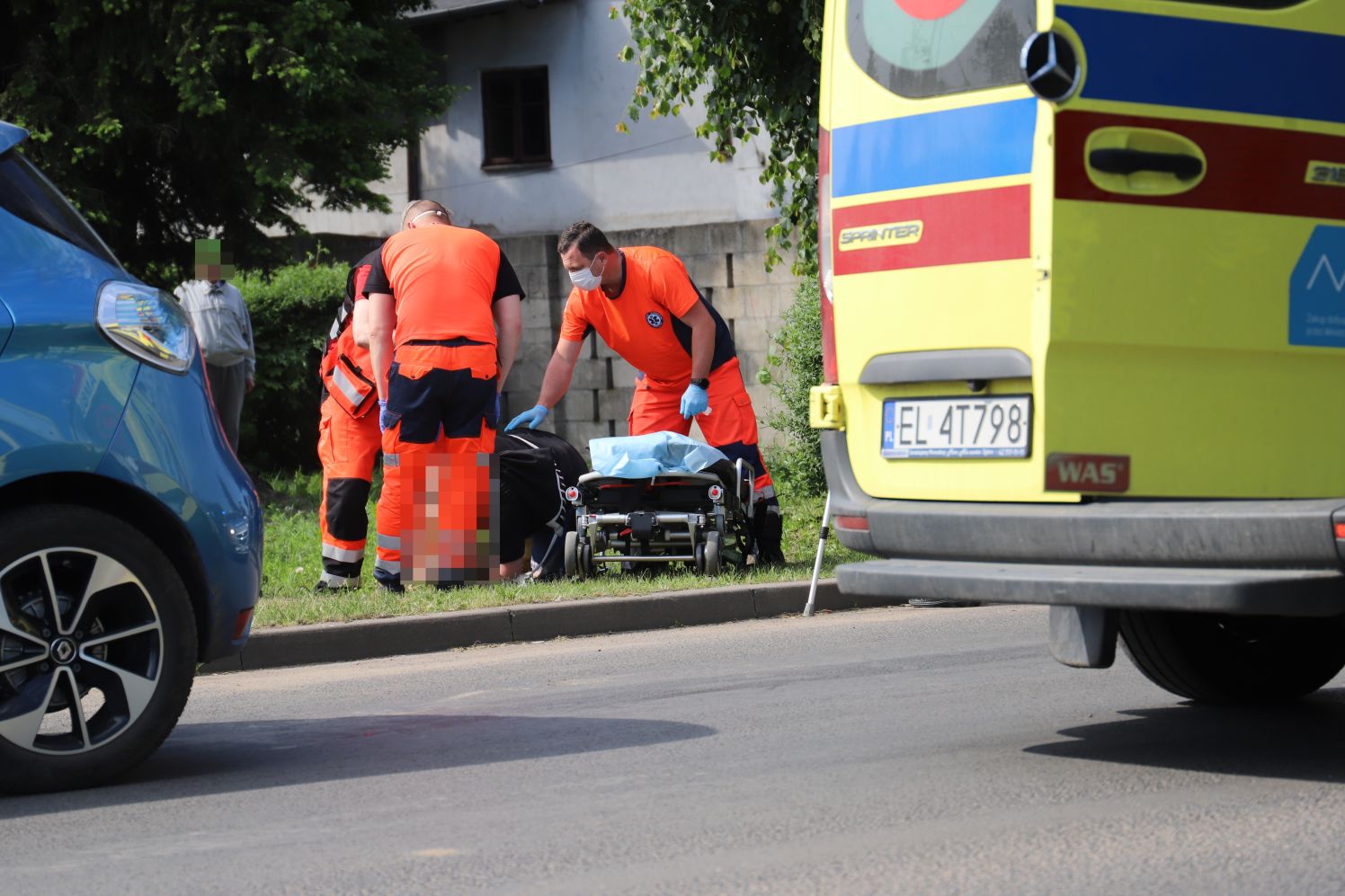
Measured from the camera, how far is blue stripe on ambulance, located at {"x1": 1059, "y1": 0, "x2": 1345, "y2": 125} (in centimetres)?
481

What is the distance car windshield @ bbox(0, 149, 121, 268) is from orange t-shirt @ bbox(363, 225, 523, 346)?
370 centimetres

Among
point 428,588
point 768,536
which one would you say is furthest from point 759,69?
point 428,588

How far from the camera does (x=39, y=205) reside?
5.47 meters

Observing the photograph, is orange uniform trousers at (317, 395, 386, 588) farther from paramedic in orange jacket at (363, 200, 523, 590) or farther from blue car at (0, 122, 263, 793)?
blue car at (0, 122, 263, 793)

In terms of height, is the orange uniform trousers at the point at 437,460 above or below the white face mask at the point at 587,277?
below

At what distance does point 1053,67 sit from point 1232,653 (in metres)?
2.20

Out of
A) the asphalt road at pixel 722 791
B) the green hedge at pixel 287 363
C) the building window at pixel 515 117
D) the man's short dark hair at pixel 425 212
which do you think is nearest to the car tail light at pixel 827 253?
the asphalt road at pixel 722 791

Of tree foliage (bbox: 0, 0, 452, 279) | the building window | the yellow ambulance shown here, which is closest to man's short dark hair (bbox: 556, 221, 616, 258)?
the yellow ambulance

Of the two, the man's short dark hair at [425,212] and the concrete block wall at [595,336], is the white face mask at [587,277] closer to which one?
the man's short dark hair at [425,212]

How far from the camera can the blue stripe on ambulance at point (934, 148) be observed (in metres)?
5.01

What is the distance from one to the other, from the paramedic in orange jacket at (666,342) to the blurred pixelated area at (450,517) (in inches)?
41.7

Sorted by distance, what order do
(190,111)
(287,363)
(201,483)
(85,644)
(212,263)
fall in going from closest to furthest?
(85,644) → (201,483) → (212,263) → (287,363) → (190,111)

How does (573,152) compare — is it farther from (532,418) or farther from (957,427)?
(957,427)

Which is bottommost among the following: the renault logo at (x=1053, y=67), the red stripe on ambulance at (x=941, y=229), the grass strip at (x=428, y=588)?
the grass strip at (x=428, y=588)
